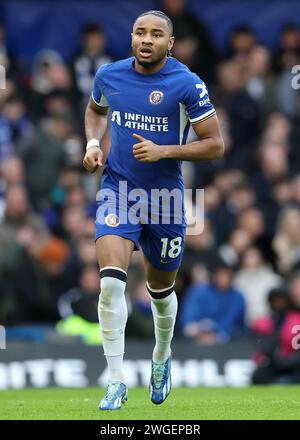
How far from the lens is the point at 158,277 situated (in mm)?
10469

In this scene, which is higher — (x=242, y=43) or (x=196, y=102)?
(x=242, y=43)

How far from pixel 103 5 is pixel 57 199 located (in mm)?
3997

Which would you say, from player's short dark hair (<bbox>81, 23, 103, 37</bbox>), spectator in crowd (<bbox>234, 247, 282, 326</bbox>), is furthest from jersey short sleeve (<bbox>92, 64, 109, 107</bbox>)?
player's short dark hair (<bbox>81, 23, 103, 37</bbox>)

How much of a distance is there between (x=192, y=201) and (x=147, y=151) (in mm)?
8390

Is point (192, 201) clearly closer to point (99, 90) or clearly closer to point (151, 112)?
point (99, 90)

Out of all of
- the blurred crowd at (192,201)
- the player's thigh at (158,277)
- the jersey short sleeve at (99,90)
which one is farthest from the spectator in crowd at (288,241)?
the jersey short sleeve at (99,90)

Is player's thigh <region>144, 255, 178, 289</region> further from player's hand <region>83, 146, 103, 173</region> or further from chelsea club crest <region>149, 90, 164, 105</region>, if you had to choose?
chelsea club crest <region>149, 90, 164, 105</region>

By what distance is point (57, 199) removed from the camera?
58.2 ft

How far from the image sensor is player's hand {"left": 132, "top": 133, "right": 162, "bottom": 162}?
9.59 metres

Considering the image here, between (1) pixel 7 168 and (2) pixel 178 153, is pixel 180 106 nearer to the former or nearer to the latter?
(2) pixel 178 153

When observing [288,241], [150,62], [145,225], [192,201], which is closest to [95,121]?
[150,62]

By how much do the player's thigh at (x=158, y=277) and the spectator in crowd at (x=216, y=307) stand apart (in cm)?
517

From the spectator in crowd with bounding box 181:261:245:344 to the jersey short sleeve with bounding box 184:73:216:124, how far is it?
20.0 feet
